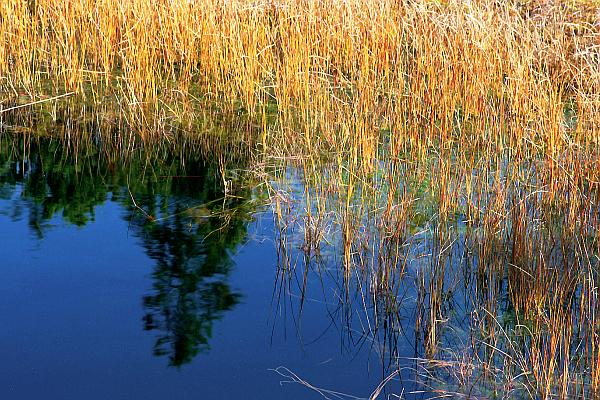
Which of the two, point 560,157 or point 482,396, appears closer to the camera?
point 482,396

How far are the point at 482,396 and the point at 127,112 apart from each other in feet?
10.9

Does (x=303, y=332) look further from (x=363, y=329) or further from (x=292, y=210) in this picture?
(x=292, y=210)

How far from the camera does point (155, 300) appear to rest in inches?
129

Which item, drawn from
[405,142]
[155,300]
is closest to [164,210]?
[155,300]

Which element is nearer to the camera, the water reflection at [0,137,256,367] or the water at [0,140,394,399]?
the water at [0,140,394,399]

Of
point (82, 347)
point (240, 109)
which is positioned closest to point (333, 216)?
point (82, 347)

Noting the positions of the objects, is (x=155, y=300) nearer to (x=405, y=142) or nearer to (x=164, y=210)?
(x=164, y=210)

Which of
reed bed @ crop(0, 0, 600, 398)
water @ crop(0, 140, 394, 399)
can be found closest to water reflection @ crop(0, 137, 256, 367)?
water @ crop(0, 140, 394, 399)

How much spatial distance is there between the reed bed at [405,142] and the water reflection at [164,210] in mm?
232

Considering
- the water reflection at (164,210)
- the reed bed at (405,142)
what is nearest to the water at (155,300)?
the water reflection at (164,210)

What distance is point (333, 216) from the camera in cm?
393

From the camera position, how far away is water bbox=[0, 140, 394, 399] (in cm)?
274

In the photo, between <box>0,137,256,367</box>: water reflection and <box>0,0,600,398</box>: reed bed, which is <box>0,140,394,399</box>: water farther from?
<box>0,0,600,398</box>: reed bed

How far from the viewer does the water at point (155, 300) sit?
8.98 feet
